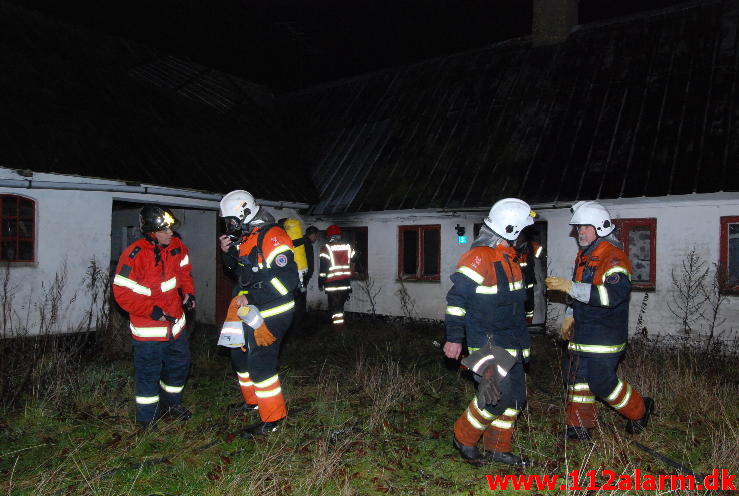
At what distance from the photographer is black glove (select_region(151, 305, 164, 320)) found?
4730mm

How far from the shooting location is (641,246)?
915cm

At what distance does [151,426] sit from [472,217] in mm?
7521

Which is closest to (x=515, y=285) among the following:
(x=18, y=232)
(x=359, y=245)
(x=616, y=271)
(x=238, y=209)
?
(x=616, y=271)

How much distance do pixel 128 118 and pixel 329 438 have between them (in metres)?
8.80

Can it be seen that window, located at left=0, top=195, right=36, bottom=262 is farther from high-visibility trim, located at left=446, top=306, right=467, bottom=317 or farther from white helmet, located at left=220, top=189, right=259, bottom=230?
high-visibility trim, located at left=446, top=306, right=467, bottom=317

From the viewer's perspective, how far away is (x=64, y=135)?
29.2 feet

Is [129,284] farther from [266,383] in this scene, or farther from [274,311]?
[266,383]

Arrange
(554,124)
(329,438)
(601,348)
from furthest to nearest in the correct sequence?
(554,124)
(329,438)
(601,348)

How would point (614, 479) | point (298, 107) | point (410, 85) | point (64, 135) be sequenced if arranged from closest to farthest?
point (614, 479), point (64, 135), point (410, 85), point (298, 107)

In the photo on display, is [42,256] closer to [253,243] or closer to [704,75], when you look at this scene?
[253,243]

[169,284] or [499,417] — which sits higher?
[169,284]

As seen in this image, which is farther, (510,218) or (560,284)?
(560,284)

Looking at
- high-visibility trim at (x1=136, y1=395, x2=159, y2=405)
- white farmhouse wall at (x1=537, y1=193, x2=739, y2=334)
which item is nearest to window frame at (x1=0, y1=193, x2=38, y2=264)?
high-visibility trim at (x1=136, y1=395, x2=159, y2=405)

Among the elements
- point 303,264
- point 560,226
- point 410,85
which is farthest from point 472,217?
point 410,85
